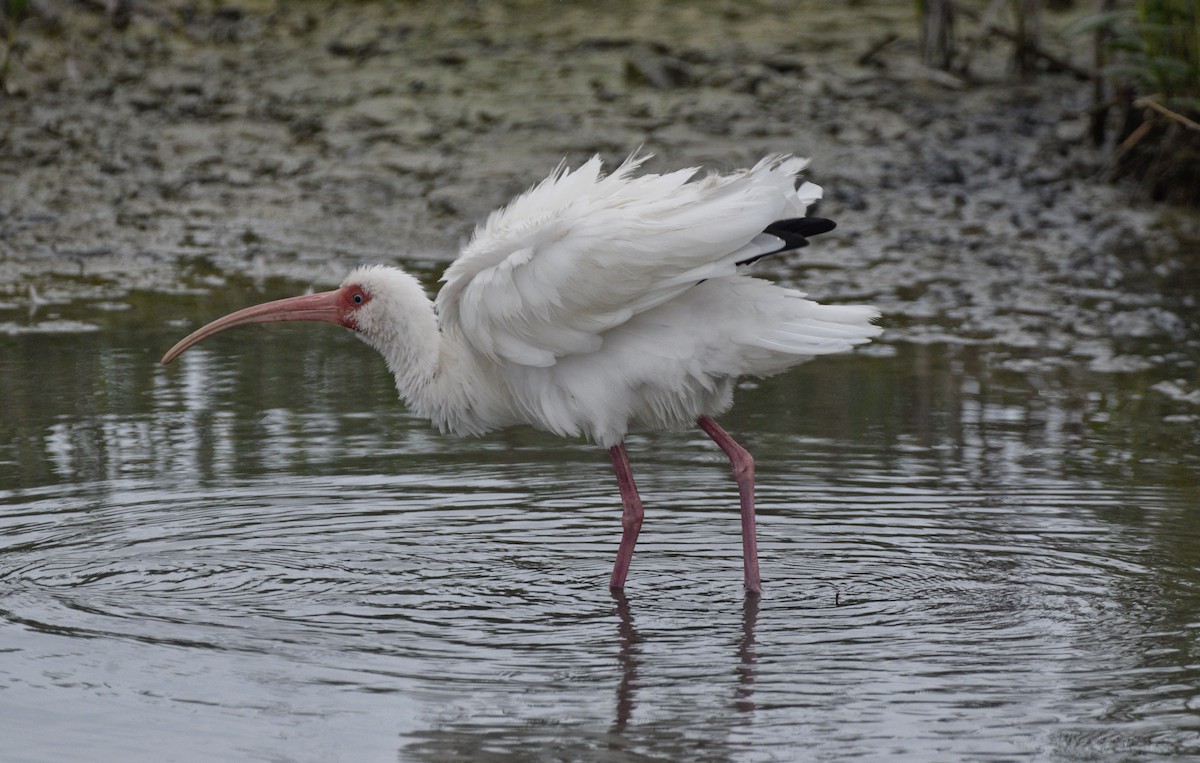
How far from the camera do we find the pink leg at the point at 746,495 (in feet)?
19.8

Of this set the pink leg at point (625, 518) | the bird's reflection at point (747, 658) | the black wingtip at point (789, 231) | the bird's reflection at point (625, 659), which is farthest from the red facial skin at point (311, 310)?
the bird's reflection at point (747, 658)

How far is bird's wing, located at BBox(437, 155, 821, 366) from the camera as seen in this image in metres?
5.82

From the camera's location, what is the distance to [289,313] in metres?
6.87

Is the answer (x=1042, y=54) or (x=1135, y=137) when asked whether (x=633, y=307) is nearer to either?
(x=1135, y=137)

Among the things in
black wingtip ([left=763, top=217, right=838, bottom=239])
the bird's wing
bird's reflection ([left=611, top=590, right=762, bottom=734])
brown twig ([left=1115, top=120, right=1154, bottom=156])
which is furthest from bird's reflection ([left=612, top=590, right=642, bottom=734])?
brown twig ([left=1115, top=120, right=1154, bottom=156])

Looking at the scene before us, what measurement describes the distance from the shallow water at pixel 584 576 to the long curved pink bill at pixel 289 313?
647 millimetres

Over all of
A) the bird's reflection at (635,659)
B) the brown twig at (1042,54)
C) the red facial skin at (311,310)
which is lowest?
the bird's reflection at (635,659)

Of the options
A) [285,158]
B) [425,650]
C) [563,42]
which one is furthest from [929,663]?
[563,42]

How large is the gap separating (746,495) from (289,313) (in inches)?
71.0

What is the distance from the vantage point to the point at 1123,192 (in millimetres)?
13070

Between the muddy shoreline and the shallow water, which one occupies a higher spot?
the muddy shoreline

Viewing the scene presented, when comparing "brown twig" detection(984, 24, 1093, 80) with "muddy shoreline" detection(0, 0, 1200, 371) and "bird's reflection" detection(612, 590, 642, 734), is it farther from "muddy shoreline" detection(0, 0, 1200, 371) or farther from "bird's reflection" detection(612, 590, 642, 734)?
"bird's reflection" detection(612, 590, 642, 734)

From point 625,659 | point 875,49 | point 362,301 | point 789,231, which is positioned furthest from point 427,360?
point 875,49

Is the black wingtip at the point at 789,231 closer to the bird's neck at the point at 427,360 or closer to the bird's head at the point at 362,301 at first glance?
the bird's neck at the point at 427,360
